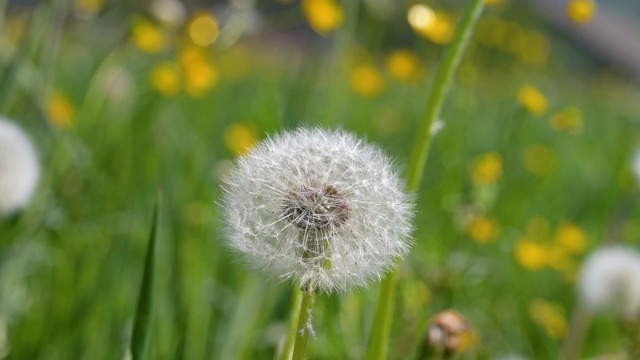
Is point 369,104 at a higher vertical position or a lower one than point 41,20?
higher

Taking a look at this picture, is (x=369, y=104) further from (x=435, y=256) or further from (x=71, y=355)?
(x=71, y=355)

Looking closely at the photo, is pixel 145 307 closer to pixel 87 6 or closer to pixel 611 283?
pixel 611 283

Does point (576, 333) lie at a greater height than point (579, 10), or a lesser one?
lesser

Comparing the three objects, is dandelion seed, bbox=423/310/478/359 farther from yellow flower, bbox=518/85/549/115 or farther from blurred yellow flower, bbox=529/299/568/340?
blurred yellow flower, bbox=529/299/568/340

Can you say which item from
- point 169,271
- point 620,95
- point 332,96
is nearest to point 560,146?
point 332,96

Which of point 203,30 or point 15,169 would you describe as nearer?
point 15,169

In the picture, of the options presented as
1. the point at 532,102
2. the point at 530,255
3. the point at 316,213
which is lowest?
the point at 316,213

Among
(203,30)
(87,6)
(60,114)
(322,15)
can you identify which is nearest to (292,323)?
(322,15)
